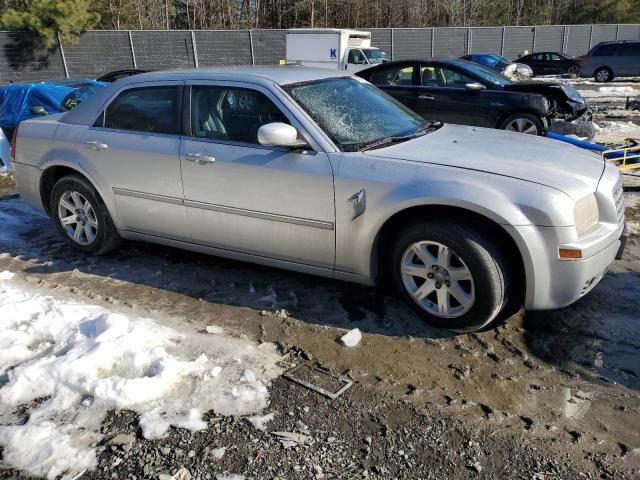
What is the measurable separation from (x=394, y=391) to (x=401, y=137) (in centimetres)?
180

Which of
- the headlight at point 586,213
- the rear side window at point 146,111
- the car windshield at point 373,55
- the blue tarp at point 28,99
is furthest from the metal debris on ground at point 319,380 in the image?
the car windshield at point 373,55

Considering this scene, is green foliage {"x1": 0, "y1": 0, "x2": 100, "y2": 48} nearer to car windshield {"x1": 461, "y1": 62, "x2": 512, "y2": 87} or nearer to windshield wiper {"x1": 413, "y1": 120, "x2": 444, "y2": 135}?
car windshield {"x1": 461, "y1": 62, "x2": 512, "y2": 87}

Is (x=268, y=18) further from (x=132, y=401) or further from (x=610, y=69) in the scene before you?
(x=132, y=401)

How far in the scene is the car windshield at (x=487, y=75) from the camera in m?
9.50

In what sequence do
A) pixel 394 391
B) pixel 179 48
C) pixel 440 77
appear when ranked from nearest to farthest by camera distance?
pixel 394 391, pixel 440 77, pixel 179 48

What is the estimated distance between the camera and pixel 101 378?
125 inches

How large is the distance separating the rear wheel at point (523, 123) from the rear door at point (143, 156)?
6.04 m

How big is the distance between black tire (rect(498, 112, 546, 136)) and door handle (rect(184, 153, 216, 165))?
240 inches

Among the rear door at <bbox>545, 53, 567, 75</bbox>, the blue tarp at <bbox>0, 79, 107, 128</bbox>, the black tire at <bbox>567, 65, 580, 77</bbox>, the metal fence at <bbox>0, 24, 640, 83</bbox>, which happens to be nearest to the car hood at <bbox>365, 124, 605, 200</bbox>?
the blue tarp at <bbox>0, 79, 107, 128</bbox>

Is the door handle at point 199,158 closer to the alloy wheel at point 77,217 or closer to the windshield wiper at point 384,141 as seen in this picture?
the windshield wiper at point 384,141

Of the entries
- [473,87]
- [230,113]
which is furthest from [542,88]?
[230,113]

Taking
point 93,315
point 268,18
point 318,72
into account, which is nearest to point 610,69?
point 268,18

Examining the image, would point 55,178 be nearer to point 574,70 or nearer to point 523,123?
point 523,123

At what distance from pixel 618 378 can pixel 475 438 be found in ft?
3.38
